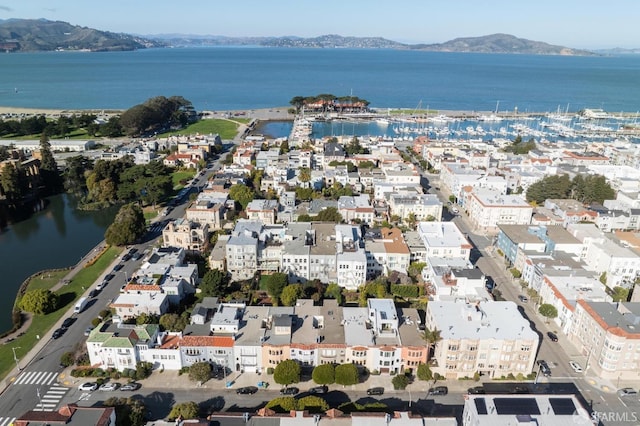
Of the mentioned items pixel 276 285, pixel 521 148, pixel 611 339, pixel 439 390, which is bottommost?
pixel 439 390

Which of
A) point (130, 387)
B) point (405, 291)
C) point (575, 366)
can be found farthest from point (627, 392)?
point (130, 387)

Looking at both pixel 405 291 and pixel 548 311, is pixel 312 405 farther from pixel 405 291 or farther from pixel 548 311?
pixel 548 311

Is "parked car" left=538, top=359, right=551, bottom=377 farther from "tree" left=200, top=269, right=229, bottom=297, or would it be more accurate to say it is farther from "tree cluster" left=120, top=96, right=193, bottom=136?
"tree cluster" left=120, top=96, right=193, bottom=136

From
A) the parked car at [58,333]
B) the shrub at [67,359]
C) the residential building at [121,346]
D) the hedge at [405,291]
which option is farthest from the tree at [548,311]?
the parked car at [58,333]

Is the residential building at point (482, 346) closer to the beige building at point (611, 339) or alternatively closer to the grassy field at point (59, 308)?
the beige building at point (611, 339)

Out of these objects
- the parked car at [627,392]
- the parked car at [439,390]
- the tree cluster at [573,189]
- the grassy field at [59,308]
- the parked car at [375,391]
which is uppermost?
the tree cluster at [573,189]

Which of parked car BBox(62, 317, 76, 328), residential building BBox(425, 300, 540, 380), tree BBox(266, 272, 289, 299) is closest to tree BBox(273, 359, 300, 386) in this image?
residential building BBox(425, 300, 540, 380)
